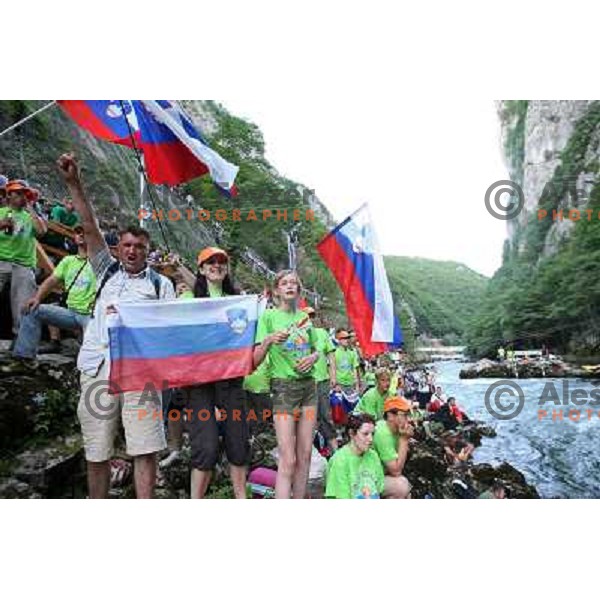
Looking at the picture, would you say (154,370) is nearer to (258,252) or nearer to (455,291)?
(258,252)

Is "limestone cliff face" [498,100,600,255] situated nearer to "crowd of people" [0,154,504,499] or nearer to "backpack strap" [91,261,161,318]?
"crowd of people" [0,154,504,499]

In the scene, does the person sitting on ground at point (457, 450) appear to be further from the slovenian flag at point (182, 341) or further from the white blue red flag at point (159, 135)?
the white blue red flag at point (159, 135)

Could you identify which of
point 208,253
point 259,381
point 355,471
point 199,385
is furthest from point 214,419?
point 208,253

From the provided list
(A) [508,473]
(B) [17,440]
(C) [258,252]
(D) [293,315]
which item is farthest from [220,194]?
(A) [508,473]

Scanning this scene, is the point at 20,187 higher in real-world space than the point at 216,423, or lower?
higher

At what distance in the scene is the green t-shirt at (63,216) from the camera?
189 inches

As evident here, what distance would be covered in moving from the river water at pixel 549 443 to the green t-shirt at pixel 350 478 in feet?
3.41

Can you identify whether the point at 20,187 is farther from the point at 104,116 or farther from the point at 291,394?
the point at 291,394

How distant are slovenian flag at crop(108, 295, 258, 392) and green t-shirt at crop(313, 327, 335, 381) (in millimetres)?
450

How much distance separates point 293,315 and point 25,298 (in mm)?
1993

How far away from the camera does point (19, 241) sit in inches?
183

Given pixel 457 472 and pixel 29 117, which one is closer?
pixel 29 117

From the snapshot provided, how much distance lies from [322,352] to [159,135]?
2.05 meters

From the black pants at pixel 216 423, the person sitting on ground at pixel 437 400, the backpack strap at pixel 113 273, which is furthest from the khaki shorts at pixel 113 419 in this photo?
the person sitting on ground at pixel 437 400
